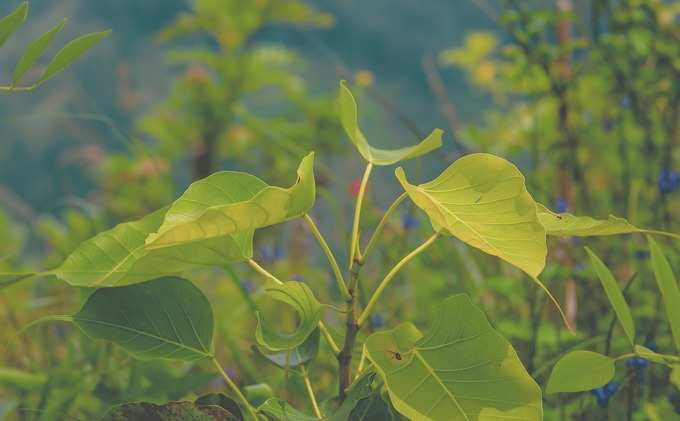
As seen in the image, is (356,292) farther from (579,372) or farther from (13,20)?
(13,20)

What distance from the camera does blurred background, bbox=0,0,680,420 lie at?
0.89 meters

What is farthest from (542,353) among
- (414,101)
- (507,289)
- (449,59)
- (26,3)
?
(414,101)

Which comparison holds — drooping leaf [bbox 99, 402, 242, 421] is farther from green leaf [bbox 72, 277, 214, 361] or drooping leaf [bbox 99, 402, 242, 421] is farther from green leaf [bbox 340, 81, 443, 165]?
green leaf [bbox 340, 81, 443, 165]

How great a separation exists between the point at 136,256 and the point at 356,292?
0.12 metres

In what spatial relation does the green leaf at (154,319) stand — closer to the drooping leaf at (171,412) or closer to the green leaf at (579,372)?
the drooping leaf at (171,412)

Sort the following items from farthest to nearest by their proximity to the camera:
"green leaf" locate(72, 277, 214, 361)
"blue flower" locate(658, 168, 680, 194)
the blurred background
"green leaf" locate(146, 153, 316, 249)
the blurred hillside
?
the blurred hillside, "blue flower" locate(658, 168, 680, 194), the blurred background, "green leaf" locate(72, 277, 214, 361), "green leaf" locate(146, 153, 316, 249)

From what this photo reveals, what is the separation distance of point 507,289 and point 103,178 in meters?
2.55

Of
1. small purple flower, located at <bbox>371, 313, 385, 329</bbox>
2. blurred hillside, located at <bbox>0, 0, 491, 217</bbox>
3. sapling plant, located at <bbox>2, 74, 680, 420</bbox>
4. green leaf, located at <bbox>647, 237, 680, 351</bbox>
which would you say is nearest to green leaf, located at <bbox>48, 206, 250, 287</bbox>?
sapling plant, located at <bbox>2, 74, 680, 420</bbox>

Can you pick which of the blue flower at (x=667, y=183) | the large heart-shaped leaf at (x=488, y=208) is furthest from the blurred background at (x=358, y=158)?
the large heart-shaped leaf at (x=488, y=208)

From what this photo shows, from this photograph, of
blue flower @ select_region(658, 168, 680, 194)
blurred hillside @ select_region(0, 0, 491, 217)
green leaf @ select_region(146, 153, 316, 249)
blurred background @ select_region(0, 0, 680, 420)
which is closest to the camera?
green leaf @ select_region(146, 153, 316, 249)

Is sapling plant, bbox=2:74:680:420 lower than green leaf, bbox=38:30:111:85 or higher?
lower

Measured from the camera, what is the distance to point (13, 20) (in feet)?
1.51

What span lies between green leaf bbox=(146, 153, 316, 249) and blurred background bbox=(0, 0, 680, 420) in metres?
0.20

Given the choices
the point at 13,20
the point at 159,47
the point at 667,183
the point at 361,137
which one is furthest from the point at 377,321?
the point at 159,47
